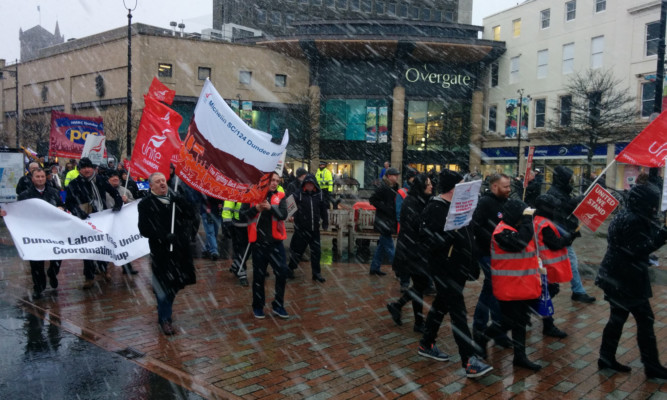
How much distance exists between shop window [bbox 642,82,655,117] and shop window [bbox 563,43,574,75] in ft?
19.1

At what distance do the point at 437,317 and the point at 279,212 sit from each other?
2.34 metres

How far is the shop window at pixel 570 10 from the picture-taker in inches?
1393

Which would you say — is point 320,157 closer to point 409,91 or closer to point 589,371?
point 409,91

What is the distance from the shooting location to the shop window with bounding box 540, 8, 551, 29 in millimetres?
37347

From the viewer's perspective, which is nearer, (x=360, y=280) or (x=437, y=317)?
(x=437, y=317)

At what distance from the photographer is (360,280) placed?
8906mm

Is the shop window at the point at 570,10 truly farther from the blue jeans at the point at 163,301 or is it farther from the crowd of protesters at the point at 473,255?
the blue jeans at the point at 163,301

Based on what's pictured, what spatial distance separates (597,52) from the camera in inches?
1323

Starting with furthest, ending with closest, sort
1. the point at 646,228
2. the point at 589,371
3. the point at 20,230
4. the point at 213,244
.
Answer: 1. the point at 213,244
2. the point at 20,230
3. the point at 589,371
4. the point at 646,228

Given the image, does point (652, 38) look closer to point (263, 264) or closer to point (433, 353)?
point (263, 264)

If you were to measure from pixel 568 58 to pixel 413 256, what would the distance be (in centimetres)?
3444

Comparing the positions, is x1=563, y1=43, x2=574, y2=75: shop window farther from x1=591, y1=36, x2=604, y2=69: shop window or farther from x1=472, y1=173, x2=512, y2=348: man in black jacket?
x1=472, y1=173, x2=512, y2=348: man in black jacket

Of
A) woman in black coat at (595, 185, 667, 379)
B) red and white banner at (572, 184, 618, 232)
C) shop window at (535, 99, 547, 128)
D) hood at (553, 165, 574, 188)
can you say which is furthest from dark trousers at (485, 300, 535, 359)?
shop window at (535, 99, 547, 128)

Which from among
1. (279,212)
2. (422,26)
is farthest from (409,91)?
(279,212)
